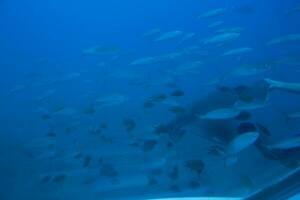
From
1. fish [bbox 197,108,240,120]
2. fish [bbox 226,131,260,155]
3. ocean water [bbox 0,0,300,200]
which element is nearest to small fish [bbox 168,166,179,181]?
ocean water [bbox 0,0,300,200]

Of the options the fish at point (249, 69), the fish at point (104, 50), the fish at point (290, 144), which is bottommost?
the fish at point (290, 144)

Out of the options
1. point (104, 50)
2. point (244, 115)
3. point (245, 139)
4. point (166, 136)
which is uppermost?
point (104, 50)

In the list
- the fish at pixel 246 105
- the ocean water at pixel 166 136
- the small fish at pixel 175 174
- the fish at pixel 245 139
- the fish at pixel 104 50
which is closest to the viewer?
the fish at pixel 245 139

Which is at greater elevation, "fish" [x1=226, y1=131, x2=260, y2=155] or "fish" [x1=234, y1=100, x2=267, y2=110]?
"fish" [x1=234, y1=100, x2=267, y2=110]

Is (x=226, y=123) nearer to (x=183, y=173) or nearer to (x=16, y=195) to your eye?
(x=183, y=173)

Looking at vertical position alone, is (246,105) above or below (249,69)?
below

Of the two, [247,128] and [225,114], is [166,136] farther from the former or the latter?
[247,128]

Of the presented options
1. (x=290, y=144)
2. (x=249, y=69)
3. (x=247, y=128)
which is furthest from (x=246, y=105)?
(x=249, y=69)

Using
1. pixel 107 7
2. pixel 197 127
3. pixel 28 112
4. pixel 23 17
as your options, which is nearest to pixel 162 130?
pixel 197 127

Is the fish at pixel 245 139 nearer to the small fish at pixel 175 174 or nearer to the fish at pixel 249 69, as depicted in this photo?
the small fish at pixel 175 174

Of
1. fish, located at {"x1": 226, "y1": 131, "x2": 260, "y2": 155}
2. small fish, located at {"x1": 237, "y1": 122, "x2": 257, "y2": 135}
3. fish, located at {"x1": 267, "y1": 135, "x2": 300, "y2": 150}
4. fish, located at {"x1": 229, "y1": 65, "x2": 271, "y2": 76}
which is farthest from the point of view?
fish, located at {"x1": 229, "y1": 65, "x2": 271, "y2": 76}

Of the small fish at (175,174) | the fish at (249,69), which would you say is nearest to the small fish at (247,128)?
the small fish at (175,174)

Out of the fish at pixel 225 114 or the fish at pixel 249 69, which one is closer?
the fish at pixel 225 114

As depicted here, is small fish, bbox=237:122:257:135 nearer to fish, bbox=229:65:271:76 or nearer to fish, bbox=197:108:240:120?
fish, bbox=197:108:240:120
